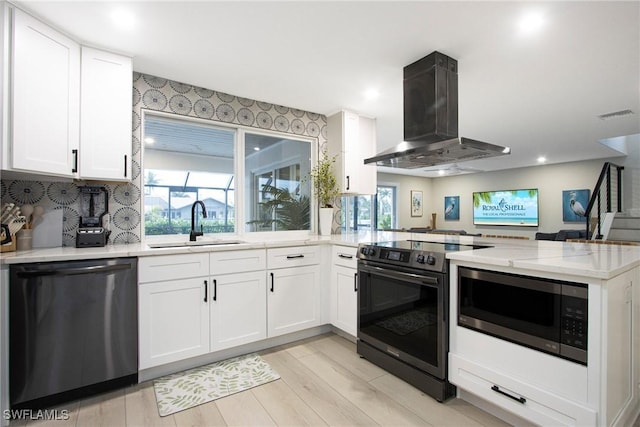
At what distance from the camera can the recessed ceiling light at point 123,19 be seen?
1891 millimetres

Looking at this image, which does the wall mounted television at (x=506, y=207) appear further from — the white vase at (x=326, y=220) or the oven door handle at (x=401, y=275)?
the oven door handle at (x=401, y=275)

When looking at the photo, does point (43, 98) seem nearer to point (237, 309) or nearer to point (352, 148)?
point (237, 309)

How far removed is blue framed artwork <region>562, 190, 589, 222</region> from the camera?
6.80 meters

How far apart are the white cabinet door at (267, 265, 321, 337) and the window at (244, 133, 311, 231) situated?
813 mm

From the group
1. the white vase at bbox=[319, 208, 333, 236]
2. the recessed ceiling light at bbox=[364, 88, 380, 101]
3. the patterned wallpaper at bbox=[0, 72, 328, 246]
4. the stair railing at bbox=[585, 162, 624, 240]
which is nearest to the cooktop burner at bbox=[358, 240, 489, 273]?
the white vase at bbox=[319, 208, 333, 236]

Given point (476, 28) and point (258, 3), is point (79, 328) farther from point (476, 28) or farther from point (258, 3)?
point (476, 28)

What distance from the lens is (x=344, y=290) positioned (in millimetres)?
2807

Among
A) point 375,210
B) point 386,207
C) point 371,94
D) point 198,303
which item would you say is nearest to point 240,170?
point 198,303

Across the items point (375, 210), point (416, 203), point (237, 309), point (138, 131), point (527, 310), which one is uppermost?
point (138, 131)

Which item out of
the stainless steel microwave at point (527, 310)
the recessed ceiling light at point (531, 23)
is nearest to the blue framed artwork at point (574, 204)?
the recessed ceiling light at point (531, 23)

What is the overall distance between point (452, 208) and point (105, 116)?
9.09 metres

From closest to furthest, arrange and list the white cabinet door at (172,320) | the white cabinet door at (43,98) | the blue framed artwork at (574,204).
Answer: the white cabinet door at (43,98)
the white cabinet door at (172,320)
the blue framed artwork at (574,204)

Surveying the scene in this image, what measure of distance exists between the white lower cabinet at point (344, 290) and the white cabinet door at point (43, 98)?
7.12 ft

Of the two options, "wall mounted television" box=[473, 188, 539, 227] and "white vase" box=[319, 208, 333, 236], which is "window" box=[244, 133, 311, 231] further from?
"wall mounted television" box=[473, 188, 539, 227]
